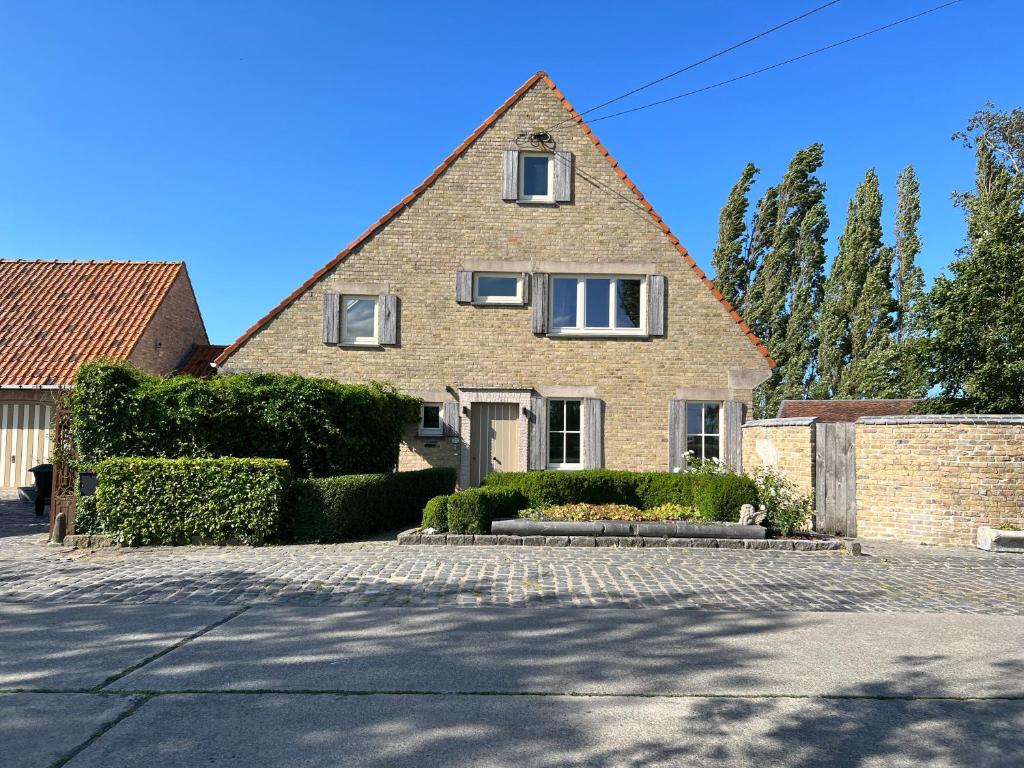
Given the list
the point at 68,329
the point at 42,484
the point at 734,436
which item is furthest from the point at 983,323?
the point at 68,329

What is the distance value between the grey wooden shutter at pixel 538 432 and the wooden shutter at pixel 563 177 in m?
4.50

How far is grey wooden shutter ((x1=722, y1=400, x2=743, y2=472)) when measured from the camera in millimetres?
15656

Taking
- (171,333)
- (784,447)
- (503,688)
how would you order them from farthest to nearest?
(171,333), (784,447), (503,688)

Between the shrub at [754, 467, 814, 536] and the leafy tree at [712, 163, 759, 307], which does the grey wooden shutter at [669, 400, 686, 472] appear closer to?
→ the shrub at [754, 467, 814, 536]

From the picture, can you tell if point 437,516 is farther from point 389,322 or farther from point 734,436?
point 734,436

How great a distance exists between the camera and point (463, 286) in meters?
16.0

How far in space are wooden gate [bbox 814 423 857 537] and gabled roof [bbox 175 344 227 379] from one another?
16532 millimetres

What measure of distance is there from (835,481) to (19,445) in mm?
19075

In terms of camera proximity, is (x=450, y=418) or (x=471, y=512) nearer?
(x=471, y=512)

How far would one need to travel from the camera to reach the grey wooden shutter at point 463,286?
52.4ft

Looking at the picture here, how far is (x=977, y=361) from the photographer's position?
1752 cm

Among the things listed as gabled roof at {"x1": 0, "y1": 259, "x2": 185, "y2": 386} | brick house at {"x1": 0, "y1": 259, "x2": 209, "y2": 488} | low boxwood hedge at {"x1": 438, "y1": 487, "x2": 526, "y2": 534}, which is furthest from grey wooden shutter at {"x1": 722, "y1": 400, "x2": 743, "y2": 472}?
gabled roof at {"x1": 0, "y1": 259, "x2": 185, "y2": 386}

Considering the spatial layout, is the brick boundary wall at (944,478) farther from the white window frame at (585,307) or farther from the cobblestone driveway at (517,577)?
the white window frame at (585,307)

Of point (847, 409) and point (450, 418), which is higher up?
point (847, 409)
